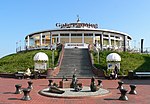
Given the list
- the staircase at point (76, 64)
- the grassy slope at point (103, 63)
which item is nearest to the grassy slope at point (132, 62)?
the grassy slope at point (103, 63)

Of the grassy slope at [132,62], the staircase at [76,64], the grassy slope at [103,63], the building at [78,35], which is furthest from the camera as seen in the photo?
the building at [78,35]

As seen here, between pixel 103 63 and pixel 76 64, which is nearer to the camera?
pixel 76 64

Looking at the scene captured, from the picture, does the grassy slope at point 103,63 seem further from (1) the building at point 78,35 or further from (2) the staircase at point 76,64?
(1) the building at point 78,35

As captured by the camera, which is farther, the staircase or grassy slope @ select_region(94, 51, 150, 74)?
grassy slope @ select_region(94, 51, 150, 74)

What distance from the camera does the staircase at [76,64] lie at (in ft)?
97.0

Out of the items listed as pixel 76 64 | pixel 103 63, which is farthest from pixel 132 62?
pixel 76 64

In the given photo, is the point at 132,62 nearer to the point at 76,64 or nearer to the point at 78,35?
the point at 76,64

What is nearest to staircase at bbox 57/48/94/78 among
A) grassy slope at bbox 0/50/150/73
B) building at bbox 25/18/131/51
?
grassy slope at bbox 0/50/150/73

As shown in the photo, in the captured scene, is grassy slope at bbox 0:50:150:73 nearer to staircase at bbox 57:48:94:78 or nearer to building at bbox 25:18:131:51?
staircase at bbox 57:48:94:78

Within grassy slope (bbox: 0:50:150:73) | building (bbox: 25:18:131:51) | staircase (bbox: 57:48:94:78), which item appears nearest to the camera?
staircase (bbox: 57:48:94:78)

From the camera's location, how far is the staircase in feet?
97.0

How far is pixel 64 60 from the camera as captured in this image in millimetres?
34062

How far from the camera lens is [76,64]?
3247 centimetres

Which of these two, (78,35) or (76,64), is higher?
(78,35)
